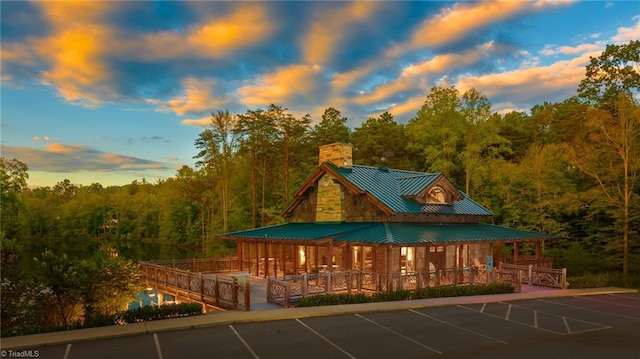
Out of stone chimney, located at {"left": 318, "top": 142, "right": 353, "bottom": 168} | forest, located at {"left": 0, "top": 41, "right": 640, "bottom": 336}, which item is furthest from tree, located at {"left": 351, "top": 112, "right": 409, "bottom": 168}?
stone chimney, located at {"left": 318, "top": 142, "right": 353, "bottom": 168}

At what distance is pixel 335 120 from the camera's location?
65.6 m

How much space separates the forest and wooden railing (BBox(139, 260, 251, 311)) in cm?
414

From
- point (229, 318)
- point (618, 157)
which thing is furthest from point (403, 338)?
point (618, 157)

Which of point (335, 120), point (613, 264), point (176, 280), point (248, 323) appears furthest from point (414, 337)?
point (335, 120)

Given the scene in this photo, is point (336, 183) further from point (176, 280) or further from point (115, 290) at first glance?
point (115, 290)

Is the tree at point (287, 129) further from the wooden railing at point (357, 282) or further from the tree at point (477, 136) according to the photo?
the wooden railing at point (357, 282)

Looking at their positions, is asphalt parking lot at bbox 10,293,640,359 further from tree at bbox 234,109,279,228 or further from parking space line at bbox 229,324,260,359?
tree at bbox 234,109,279,228

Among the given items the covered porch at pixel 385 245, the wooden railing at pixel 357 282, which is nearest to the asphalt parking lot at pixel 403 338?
the wooden railing at pixel 357 282

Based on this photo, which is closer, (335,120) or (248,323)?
(248,323)

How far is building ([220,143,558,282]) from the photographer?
24.8m

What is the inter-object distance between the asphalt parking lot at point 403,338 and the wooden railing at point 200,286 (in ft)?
14.6

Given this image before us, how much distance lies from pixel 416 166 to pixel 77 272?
4760 cm

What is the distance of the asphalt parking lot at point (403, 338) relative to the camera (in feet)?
38.4

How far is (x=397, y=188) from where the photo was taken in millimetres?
30297
